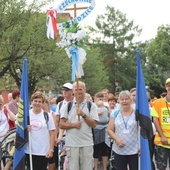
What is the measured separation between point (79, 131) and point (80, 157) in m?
0.43

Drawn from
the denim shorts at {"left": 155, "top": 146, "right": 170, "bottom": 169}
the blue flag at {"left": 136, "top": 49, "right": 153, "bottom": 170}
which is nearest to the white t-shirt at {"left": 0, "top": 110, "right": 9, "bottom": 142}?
the blue flag at {"left": 136, "top": 49, "right": 153, "bottom": 170}

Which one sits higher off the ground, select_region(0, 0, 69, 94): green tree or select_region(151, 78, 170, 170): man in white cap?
select_region(0, 0, 69, 94): green tree

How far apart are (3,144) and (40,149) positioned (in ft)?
5.79

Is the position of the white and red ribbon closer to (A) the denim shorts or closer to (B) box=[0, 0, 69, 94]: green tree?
(A) the denim shorts

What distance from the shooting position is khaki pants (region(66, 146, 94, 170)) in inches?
263

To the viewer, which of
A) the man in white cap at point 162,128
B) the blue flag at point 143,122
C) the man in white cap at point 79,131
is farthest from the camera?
the man in white cap at point 162,128

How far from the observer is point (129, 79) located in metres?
72.2

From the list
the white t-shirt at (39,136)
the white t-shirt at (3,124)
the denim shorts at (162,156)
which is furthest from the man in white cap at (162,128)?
the white t-shirt at (3,124)

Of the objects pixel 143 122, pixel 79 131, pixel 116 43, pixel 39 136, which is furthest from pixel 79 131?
pixel 116 43

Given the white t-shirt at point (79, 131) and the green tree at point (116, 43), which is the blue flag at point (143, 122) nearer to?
the white t-shirt at point (79, 131)

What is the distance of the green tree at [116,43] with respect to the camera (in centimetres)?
6794

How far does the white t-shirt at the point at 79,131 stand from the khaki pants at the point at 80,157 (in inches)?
2.9

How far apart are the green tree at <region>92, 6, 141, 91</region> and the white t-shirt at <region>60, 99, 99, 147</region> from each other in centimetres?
6021

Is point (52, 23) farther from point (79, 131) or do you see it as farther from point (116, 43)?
point (116, 43)
